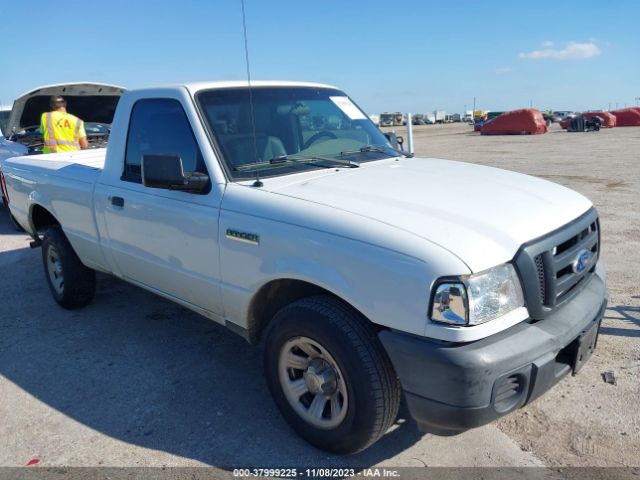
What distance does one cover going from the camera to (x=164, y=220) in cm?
351

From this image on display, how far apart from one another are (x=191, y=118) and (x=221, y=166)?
43 centimetres

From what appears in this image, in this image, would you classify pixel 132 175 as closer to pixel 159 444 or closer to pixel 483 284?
pixel 159 444

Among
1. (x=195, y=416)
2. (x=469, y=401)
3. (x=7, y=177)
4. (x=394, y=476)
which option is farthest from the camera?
(x=7, y=177)

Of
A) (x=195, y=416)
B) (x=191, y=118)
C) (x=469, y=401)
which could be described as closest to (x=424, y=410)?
(x=469, y=401)

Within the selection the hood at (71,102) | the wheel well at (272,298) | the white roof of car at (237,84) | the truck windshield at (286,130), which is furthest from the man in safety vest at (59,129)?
the wheel well at (272,298)

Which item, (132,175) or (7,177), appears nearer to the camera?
(132,175)

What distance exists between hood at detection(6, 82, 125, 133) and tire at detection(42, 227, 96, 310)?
441 centimetres

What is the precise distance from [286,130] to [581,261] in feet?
6.77

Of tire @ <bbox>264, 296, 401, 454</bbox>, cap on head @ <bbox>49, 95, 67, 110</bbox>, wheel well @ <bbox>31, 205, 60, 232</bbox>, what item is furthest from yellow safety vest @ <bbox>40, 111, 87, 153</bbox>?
tire @ <bbox>264, 296, 401, 454</bbox>

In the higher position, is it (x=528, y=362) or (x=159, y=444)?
(x=528, y=362)

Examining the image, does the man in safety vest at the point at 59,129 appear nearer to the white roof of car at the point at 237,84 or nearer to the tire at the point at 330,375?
the white roof of car at the point at 237,84

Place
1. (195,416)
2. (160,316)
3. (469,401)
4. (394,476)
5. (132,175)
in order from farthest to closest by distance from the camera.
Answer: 1. (160,316)
2. (132,175)
3. (195,416)
4. (394,476)
5. (469,401)

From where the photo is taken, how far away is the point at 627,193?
Answer: 10.1 meters

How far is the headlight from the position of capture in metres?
2.26
